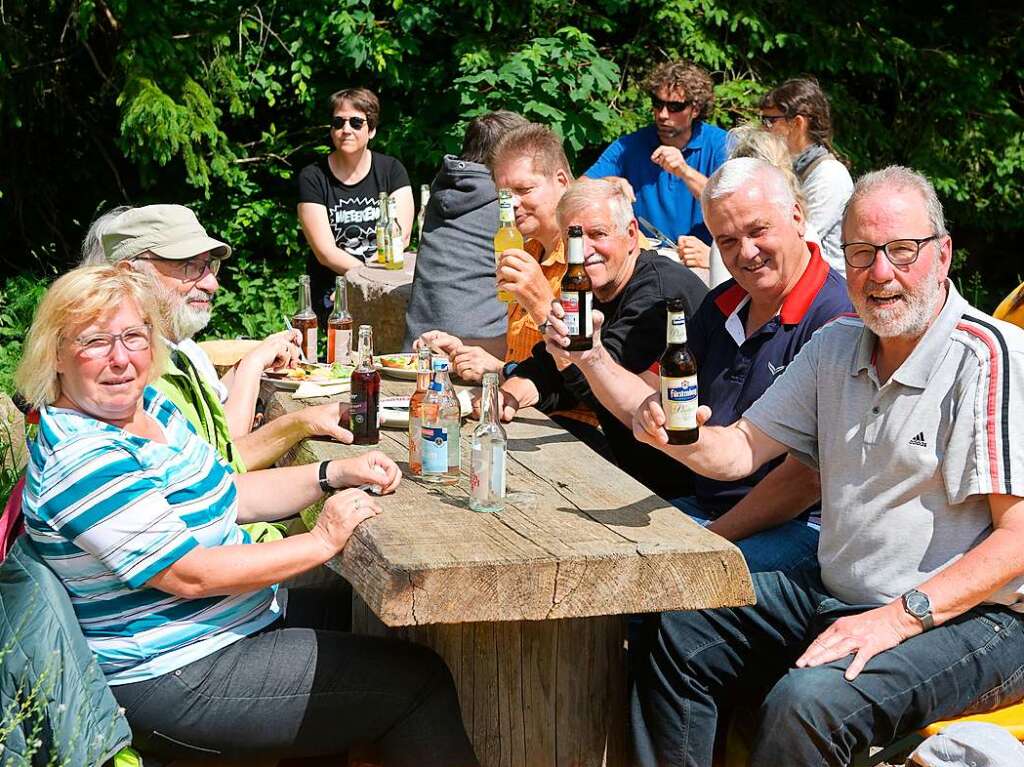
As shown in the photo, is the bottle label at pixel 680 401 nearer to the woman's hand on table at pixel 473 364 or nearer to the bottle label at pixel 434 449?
the bottle label at pixel 434 449

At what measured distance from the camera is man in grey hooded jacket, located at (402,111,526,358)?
490 centimetres

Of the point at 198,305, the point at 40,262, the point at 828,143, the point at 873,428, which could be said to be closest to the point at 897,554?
the point at 873,428

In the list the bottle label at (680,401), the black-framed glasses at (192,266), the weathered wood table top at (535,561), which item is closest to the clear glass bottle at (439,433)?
the weathered wood table top at (535,561)

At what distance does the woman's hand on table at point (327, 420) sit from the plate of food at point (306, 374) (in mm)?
493

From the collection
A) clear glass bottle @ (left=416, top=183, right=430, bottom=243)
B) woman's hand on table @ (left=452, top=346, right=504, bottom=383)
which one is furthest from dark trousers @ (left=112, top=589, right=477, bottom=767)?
clear glass bottle @ (left=416, top=183, right=430, bottom=243)

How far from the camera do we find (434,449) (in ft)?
10.4

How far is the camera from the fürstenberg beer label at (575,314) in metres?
3.48

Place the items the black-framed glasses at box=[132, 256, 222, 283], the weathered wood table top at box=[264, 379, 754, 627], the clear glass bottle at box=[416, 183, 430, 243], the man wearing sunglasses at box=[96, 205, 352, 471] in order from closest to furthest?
1. the weathered wood table top at box=[264, 379, 754, 627]
2. the man wearing sunglasses at box=[96, 205, 352, 471]
3. the black-framed glasses at box=[132, 256, 222, 283]
4. the clear glass bottle at box=[416, 183, 430, 243]

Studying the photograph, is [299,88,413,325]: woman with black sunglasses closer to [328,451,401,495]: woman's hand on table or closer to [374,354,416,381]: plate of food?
[374,354,416,381]: plate of food

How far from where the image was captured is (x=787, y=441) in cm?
321

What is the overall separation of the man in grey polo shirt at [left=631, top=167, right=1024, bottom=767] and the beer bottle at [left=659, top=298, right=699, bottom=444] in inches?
1.6

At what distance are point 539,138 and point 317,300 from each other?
3.44 m

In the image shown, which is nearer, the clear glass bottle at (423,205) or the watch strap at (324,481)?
the watch strap at (324,481)

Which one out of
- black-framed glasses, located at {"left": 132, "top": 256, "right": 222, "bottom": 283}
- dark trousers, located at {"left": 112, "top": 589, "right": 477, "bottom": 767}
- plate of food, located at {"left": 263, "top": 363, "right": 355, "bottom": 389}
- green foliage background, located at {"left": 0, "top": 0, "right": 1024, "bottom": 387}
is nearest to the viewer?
dark trousers, located at {"left": 112, "top": 589, "right": 477, "bottom": 767}
